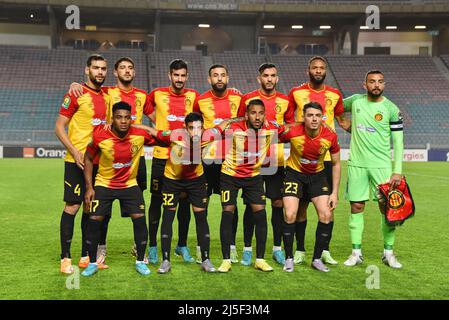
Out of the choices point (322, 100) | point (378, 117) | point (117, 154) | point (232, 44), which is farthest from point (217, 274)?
point (232, 44)

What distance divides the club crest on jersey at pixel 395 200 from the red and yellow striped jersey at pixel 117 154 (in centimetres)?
274

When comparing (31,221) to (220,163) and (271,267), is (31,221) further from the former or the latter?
(271,267)

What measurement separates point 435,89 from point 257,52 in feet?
38.1

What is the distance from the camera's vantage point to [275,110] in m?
6.31

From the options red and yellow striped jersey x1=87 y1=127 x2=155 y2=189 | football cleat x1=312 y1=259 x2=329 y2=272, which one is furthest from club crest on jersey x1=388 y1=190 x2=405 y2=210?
red and yellow striped jersey x1=87 y1=127 x2=155 y2=189

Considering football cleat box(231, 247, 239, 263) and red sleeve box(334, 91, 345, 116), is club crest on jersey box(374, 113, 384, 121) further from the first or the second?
football cleat box(231, 247, 239, 263)

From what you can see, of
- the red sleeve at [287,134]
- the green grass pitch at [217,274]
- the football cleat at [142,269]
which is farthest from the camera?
the red sleeve at [287,134]

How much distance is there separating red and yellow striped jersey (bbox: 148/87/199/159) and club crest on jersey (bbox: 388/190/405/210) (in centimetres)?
242

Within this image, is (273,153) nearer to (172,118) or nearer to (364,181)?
(364,181)

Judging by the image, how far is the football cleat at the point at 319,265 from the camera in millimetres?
5859

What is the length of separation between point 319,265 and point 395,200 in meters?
1.17

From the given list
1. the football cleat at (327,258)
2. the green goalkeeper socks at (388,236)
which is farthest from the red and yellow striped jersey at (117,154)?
the green goalkeeper socks at (388,236)

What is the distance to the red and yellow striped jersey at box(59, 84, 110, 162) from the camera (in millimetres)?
5828

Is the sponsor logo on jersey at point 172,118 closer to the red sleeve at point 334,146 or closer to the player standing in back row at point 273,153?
the player standing in back row at point 273,153
